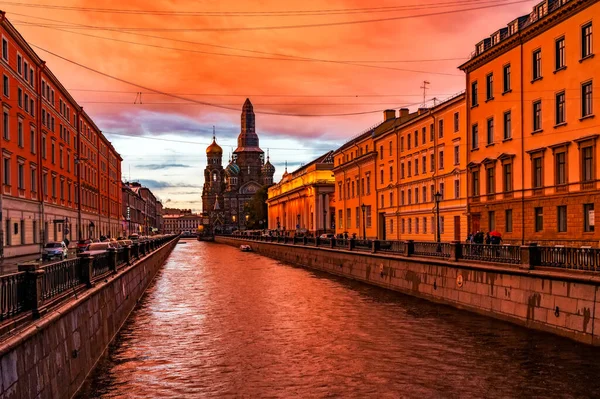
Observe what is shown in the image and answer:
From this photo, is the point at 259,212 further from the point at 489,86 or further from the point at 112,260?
the point at 112,260

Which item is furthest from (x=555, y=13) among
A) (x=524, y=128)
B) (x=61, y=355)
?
(x=61, y=355)

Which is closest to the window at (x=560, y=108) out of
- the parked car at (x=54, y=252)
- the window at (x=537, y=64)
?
the window at (x=537, y=64)

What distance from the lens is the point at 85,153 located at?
80.1 m

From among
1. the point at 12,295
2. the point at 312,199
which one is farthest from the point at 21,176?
the point at 312,199

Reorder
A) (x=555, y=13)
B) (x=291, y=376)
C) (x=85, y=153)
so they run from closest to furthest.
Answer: (x=291, y=376) < (x=555, y=13) < (x=85, y=153)

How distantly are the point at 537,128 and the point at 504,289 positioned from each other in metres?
18.0

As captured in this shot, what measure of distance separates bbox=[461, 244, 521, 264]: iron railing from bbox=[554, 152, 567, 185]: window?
1055cm

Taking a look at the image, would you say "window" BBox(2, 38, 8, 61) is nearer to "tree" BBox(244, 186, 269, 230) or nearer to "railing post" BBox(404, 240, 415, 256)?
"railing post" BBox(404, 240, 415, 256)

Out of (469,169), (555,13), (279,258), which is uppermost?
(555,13)

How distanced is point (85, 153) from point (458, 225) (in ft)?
164

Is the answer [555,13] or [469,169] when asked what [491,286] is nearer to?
[555,13]

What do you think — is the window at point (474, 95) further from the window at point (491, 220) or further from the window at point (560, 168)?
the window at point (560, 168)

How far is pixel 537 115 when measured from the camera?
3725cm

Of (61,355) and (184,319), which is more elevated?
(61,355)
